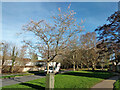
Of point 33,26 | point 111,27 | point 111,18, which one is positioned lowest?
point 33,26

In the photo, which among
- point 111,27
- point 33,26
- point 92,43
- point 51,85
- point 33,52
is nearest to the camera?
point 51,85

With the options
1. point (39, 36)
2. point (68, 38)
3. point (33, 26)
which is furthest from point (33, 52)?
point (68, 38)

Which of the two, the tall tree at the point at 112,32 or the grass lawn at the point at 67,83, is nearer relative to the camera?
the grass lawn at the point at 67,83

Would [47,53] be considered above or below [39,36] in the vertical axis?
below

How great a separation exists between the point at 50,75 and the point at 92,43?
23582 mm

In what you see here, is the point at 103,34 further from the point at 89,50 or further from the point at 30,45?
the point at 89,50

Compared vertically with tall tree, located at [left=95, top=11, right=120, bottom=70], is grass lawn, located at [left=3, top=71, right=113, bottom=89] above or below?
below

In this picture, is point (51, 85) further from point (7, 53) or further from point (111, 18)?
point (7, 53)

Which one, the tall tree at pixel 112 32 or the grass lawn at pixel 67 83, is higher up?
the tall tree at pixel 112 32

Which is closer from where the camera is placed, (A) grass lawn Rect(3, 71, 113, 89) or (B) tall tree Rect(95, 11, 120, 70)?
(A) grass lawn Rect(3, 71, 113, 89)

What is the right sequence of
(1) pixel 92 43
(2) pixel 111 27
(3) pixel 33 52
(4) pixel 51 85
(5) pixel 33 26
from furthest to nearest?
(1) pixel 92 43, (2) pixel 111 27, (3) pixel 33 52, (5) pixel 33 26, (4) pixel 51 85

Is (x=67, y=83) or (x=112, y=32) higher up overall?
(x=112, y=32)

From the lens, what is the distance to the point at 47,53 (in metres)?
9.78

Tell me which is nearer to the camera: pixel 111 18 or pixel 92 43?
pixel 111 18
